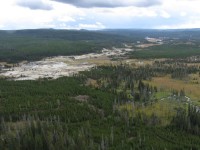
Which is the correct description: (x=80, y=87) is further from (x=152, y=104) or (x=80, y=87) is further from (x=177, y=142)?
(x=177, y=142)

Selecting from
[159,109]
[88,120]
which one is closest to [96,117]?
[88,120]

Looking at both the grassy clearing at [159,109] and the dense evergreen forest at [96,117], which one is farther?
the grassy clearing at [159,109]

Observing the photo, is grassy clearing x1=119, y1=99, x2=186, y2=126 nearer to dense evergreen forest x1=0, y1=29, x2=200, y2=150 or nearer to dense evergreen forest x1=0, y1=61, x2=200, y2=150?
dense evergreen forest x1=0, y1=29, x2=200, y2=150

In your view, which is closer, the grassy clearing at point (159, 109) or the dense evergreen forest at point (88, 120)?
the dense evergreen forest at point (88, 120)

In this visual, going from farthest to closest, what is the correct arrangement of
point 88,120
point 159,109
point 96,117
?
1. point 159,109
2. point 96,117
3. point 88,120

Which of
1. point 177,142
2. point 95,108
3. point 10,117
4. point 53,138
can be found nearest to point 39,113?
point 10,117

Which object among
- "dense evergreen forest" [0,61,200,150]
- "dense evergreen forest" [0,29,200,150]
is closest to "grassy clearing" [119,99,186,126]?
"dense evergreen forest" [0,29,200,150]

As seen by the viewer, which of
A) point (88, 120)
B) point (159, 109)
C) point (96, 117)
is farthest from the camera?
point (159, 109)

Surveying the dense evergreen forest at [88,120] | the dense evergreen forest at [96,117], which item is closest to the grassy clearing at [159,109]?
the dense evergreen forest at [96,117]

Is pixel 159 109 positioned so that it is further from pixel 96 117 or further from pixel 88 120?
pixel 88 120

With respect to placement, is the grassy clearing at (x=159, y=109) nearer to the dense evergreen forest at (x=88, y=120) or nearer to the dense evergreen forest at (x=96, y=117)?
the dense evergreen forest at (x=96, y=117)
